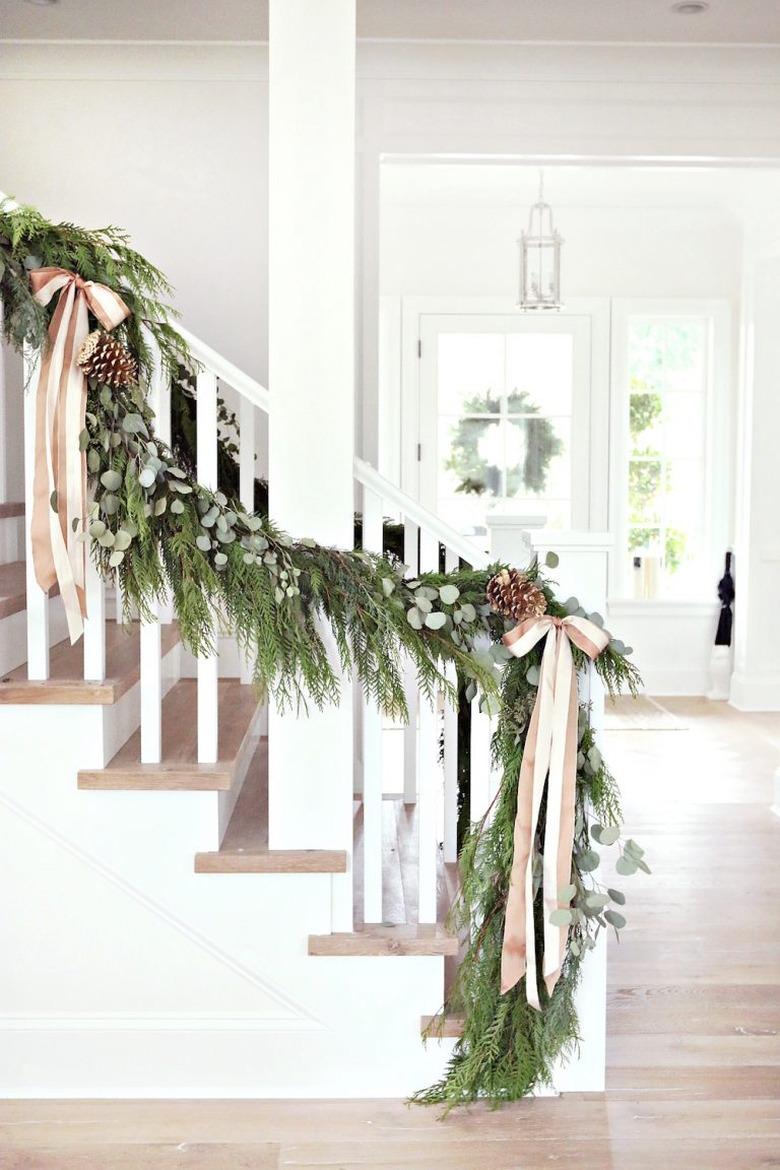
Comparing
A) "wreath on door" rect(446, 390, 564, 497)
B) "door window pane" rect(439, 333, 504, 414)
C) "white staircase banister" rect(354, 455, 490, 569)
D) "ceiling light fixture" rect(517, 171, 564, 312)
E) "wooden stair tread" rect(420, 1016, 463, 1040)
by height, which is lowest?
"wooden stair tread" rect(420, 1016, 463, 1040)

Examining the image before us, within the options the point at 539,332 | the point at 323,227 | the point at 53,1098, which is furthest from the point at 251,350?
the point at 539,332

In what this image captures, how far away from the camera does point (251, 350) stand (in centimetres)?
403

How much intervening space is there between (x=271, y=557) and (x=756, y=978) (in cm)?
175

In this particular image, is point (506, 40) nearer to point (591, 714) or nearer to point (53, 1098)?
point (591, 714)

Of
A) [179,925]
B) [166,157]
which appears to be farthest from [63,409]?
[166,157]

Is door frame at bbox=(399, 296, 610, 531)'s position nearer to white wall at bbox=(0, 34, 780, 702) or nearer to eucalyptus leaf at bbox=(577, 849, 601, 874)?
white wall at bbox=(0, 34, 780, 702)

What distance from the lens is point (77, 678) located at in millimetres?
2416

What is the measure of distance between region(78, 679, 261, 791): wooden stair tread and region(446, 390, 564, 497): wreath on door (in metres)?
4.00

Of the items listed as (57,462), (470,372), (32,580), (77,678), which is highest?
(470,372)

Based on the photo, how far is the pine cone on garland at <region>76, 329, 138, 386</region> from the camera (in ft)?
7.05

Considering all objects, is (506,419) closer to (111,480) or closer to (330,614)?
(330,614)

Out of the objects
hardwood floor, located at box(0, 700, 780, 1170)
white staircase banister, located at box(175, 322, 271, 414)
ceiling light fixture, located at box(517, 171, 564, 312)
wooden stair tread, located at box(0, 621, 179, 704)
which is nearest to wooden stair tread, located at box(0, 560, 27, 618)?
wooden stair tread, located at box(0, 621, 179, 704)

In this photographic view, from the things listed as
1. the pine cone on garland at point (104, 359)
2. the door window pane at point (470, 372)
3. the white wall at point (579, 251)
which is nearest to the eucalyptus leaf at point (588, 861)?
the pine cone on garland at point (104, 359)

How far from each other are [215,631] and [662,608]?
197 inches
